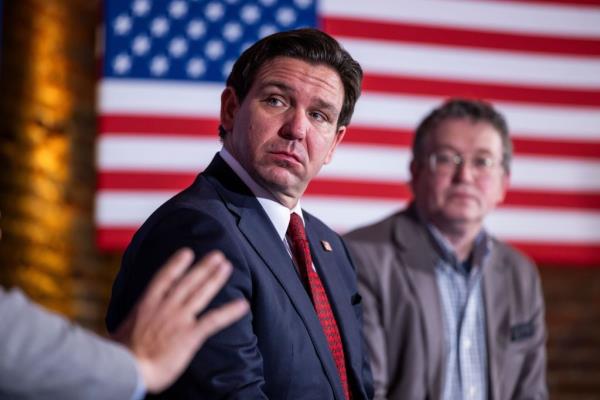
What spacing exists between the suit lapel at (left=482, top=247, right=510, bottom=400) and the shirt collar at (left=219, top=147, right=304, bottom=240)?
1.05 metres

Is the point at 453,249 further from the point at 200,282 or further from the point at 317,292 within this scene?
the point at 200,282

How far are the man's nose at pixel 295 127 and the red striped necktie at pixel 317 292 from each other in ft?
0.56

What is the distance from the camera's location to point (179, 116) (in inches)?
136

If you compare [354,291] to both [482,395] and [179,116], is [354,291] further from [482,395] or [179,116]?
[179,116]

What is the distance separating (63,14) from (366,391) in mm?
2410

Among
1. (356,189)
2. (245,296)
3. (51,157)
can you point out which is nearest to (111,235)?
(51,157)

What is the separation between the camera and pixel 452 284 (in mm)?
2799

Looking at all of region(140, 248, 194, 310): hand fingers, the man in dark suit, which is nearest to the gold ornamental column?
the man in dark suit

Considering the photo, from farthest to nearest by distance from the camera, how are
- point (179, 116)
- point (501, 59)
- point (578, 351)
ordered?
point (578, 351) → point (501, 59) → point (179, 116)

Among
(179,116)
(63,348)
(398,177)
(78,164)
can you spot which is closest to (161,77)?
(179,116)

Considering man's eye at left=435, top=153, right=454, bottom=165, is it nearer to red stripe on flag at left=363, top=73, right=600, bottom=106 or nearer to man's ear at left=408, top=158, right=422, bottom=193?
man's ear at left=408, top=158, right=422, bottom=193

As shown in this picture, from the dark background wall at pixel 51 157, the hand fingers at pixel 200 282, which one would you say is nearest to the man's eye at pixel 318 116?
the hand fingers at pixel 200 282

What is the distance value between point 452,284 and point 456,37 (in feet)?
4.16

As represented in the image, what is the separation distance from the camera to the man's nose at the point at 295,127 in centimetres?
186
